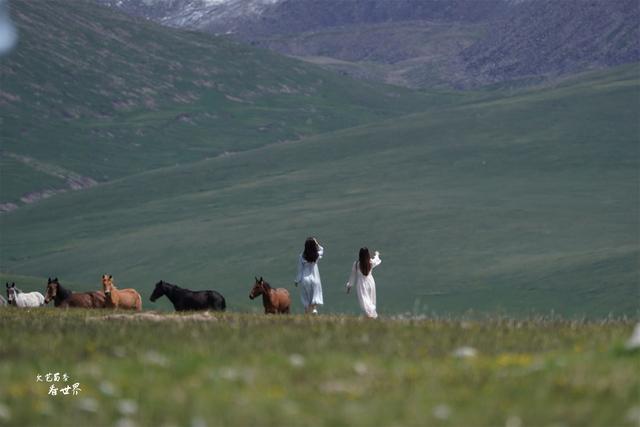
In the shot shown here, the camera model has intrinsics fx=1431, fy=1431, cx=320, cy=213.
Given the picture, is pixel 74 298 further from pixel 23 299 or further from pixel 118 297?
pixel 23 299

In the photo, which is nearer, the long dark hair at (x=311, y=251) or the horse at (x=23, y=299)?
the long dark hair at (x=311, y=251)

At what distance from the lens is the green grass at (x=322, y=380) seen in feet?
32.9

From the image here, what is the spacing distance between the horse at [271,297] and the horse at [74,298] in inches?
201

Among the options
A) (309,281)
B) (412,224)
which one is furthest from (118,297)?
(412,224)

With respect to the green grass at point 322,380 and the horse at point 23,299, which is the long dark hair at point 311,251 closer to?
the horse at point 23,299

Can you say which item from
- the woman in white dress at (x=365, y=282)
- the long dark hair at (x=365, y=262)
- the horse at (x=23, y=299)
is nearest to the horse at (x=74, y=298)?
Result: the horse at (x=23, y=299)

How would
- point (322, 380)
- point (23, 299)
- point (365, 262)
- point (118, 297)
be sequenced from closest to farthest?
point (322, 380), point (365, 262), point (118, 297), point (23, 299)

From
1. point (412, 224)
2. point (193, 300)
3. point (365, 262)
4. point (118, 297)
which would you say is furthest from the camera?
point (412, 224)

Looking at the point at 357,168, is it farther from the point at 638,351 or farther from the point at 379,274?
the point at 638,351

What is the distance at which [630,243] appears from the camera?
11325cm

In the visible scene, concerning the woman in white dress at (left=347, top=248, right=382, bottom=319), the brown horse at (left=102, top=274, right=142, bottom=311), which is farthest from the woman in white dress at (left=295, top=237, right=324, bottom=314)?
the brown horse at (left=102, top=274, right=142, bottom=311)

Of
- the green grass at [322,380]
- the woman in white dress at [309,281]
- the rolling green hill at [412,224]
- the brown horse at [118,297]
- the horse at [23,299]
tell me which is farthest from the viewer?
the rolling green hill at [412,224]

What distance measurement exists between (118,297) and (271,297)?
206 inches

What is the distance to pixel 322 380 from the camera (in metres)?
12.1
